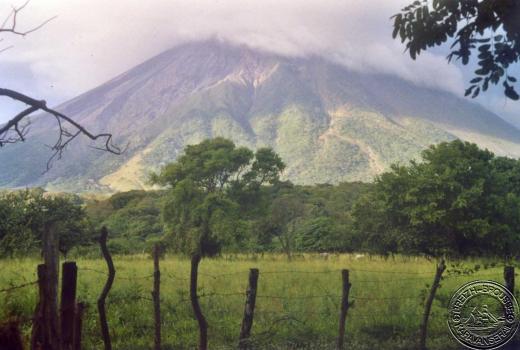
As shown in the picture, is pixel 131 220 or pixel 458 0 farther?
pixel 131 220

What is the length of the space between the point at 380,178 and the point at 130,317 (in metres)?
23.9

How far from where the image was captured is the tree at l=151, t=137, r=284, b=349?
31.9 metres

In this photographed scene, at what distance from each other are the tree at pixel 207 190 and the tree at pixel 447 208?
8.75 m

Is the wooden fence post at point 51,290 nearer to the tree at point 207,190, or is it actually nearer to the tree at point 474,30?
the tree at point 474,30

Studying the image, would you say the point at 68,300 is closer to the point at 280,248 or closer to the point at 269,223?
the point at 280,248

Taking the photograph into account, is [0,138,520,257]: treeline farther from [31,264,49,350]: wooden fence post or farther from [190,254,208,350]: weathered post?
[31,264,49,350]: wooden fence post

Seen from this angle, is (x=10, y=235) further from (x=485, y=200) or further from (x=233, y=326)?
(x=485, y=200)

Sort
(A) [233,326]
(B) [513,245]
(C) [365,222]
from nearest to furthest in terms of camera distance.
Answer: (A) [233,326], (B) [513,245], (C) [365,222]

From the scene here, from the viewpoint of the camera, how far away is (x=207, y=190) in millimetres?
35469

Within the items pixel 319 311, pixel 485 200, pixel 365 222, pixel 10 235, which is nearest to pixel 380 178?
pixel 365 222

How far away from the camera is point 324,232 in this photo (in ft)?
122

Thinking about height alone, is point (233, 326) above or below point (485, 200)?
below

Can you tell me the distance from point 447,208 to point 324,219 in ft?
42.9

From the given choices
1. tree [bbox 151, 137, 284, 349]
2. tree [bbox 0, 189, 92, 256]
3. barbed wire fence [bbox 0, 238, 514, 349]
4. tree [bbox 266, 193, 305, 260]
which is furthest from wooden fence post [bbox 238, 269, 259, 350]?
tree [bbox 266, 193, 305, 260]
